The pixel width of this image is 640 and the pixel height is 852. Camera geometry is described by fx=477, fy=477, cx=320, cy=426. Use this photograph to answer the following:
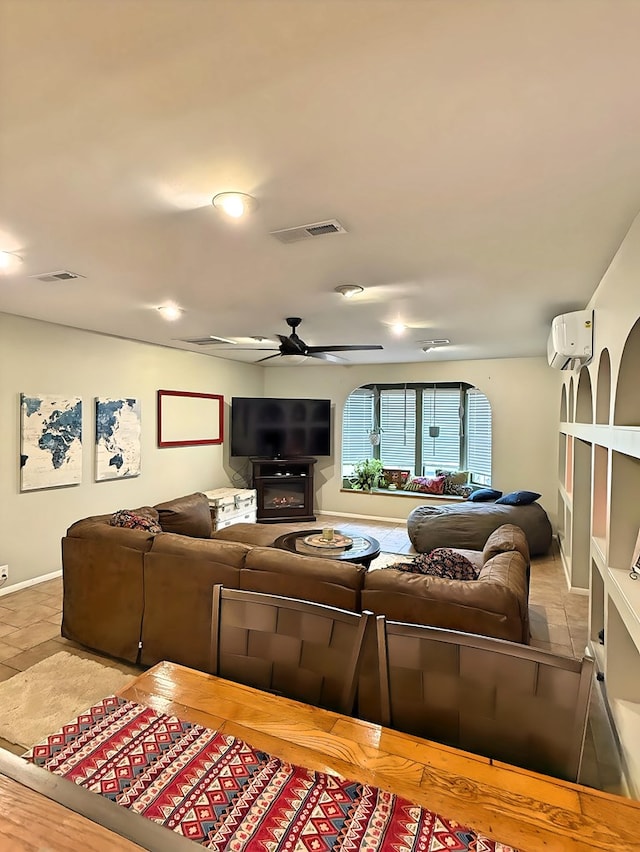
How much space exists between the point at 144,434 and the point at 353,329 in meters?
2.92

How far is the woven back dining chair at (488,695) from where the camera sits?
3.99 ft

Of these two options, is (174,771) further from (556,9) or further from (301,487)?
(301,487)

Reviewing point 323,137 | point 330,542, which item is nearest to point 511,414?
point 330,542

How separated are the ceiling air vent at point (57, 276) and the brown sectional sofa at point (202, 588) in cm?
171

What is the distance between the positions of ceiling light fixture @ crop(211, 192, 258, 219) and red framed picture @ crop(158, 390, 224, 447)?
14.7 ft

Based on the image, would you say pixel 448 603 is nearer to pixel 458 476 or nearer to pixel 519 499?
pixel 519 499

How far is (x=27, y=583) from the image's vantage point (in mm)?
4582

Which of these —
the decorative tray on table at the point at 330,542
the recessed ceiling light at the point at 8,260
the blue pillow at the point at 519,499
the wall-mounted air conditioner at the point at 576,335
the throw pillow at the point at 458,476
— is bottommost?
the decorative tray on table at the point at 330,542

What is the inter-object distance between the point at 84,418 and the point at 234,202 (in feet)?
12.8

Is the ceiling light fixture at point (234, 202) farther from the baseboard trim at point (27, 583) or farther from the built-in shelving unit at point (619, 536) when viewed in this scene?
the baseboard trim at point (27, 583)

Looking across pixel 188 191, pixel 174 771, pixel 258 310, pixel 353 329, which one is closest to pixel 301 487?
pixel 353 329

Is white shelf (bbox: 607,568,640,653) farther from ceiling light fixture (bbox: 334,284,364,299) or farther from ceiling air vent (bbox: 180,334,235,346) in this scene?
ceiling air vent (bbox: 180,334,235,346)

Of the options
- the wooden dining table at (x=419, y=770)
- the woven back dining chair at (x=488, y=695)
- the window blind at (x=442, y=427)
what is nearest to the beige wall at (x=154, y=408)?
the window blind at (x=442, y=427)

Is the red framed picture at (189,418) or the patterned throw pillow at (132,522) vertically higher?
the red framed picture at (189,418)
